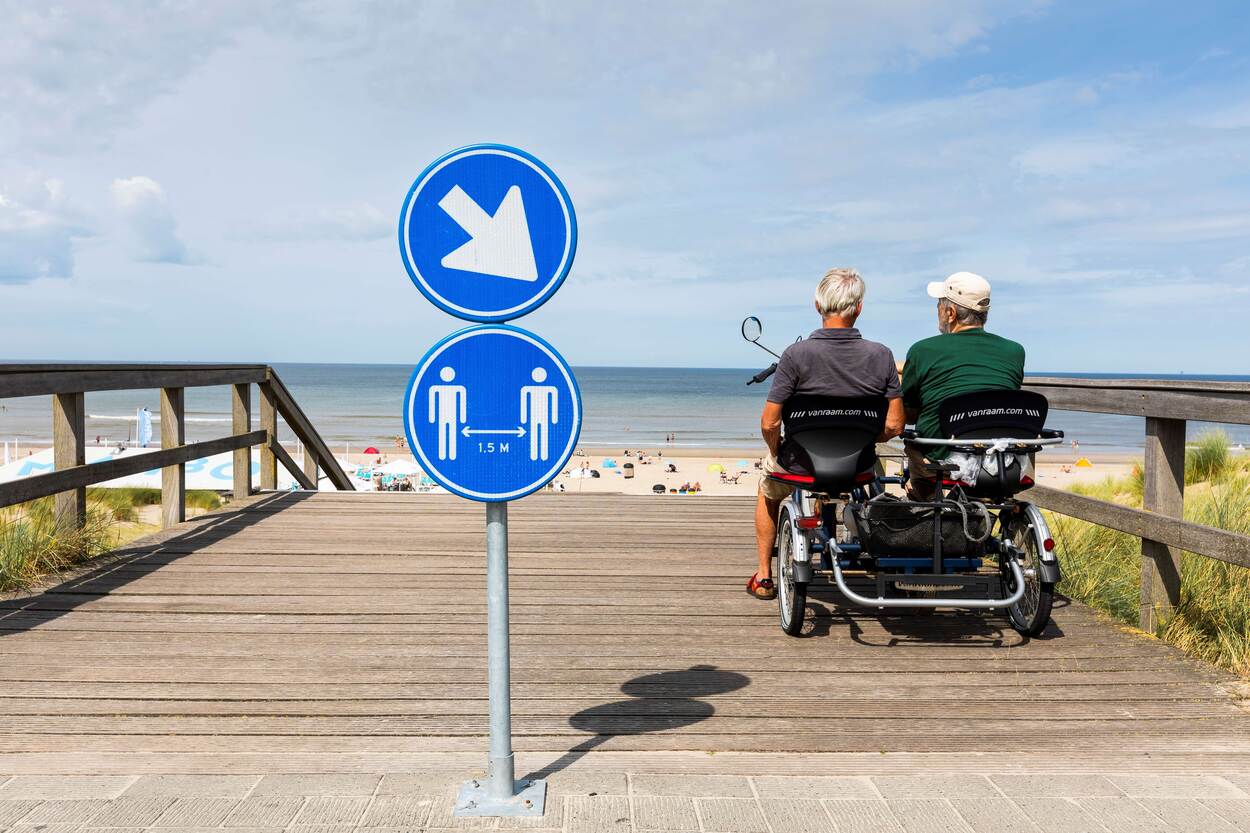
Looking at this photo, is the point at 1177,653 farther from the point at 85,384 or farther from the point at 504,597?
the point at 85,384

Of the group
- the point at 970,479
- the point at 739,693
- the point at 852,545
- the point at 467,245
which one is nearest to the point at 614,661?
the point at 739,693

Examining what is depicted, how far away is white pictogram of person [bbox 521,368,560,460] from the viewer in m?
2.37

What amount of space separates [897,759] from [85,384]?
4.42m

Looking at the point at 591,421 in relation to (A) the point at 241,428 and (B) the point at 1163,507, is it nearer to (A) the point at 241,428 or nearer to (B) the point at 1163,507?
(A) the point at 241,428

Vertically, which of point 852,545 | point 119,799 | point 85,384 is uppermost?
point 85,384

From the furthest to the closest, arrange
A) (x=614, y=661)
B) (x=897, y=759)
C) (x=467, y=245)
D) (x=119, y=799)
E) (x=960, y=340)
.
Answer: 1. (x=960, y=340)
2. (x=614, y=661)
3. (x=897, y=759)
4. (x=119, y=799)
5. (x=467, y=245)

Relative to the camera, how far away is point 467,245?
7.67 feet

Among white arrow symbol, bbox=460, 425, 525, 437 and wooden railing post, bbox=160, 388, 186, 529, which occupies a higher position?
white arrow symbol, bbox=460, 425, 525, 437

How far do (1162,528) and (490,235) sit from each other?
3120mm

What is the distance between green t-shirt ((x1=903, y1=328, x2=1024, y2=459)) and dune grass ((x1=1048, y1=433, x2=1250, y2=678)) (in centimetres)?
114

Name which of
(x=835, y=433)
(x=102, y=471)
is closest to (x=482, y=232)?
(x=835, y=433)

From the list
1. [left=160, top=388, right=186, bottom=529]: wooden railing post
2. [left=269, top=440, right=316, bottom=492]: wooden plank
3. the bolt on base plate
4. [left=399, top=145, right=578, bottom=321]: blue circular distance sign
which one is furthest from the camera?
[left=269, top=440, right=316, bottom=492]: wooden plank

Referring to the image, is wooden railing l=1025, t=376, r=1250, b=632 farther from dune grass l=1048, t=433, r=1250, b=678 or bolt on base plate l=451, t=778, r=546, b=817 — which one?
bolt on base plate l=451, t=778, r=546, b=817

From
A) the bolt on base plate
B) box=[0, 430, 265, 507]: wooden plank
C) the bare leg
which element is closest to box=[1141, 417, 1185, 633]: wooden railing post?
the bare leg
